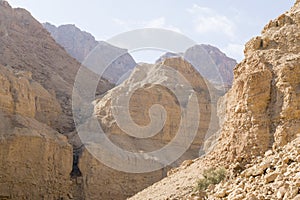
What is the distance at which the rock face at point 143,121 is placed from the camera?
3400 cm

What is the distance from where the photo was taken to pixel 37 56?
191 feet

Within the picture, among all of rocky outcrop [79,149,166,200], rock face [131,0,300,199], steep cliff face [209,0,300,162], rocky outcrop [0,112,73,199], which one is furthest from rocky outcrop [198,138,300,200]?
rocky outcrop [79,149,166,200]

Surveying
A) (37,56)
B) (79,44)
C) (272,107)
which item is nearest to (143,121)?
(37,56)

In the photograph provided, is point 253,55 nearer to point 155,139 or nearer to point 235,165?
point 235,165

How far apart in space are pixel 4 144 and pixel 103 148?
831cm

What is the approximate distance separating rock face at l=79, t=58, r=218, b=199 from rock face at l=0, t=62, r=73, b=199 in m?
2.08

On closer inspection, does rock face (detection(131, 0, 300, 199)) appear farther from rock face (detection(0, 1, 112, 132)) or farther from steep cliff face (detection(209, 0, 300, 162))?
rock face (detection(0, 1, 112, 132))

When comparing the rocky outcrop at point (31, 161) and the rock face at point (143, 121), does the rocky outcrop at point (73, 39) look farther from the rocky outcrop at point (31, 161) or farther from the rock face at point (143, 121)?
the rocky outcrop at point (31, 161)

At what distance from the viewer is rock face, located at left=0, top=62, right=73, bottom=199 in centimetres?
2908

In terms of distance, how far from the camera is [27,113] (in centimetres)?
3428

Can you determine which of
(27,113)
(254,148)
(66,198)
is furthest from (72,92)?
(254,148)

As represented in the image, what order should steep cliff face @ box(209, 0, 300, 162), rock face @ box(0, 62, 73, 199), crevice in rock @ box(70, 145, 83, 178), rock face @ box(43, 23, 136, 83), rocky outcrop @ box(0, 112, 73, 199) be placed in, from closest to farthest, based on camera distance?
steep cliff face @ box(209, 0, 300, 162) < rocky outcrop @ box(0, 112, 73, 199) < rock face @ box(0, 62, 73, 199) < crevice in rock @ box(70, 145, 83, 178) < rock face @ box(43, 23, 136, 83)

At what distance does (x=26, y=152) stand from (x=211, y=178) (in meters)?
18.0

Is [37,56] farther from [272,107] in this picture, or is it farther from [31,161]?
[272,107]
